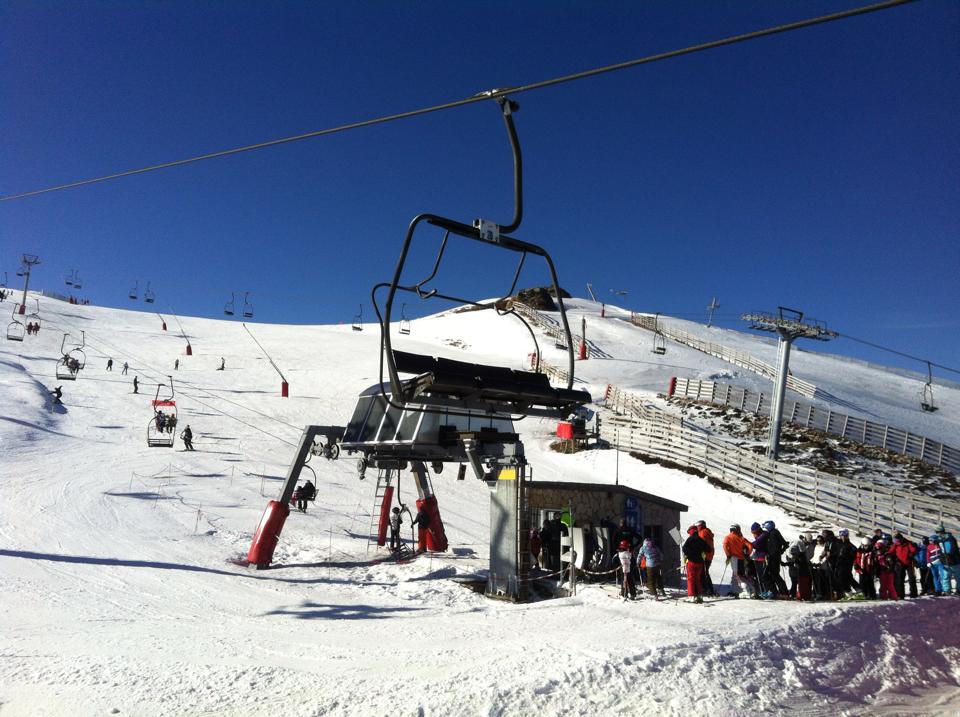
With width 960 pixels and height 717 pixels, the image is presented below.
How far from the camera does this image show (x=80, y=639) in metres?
8.38

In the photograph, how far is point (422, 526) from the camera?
16.7 metres

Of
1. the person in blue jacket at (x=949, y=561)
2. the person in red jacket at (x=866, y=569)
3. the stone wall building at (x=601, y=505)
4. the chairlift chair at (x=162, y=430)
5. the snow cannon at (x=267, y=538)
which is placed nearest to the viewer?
the person in red jacket at (x=866, y=569)

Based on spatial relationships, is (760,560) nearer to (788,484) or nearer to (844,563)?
(844,563)

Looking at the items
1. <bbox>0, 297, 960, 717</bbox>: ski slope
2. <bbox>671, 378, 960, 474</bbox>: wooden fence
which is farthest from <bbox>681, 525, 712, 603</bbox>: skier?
<bbox>671, 378, 960, 474</bbox>: wooden fence

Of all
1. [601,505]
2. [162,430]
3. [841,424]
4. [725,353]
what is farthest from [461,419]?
[725,353]

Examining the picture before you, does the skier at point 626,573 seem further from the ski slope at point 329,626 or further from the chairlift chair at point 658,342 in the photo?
the chairlift chair at point 658,342

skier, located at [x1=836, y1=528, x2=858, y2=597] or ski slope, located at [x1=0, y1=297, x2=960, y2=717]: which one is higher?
skier, located at [x1=836, y1=528, x2=858, y2=597]

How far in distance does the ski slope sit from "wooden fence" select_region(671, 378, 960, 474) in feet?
62.3

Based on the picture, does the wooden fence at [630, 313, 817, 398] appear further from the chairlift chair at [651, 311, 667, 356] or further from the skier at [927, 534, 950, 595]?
the skier at [927, 534, 950, 595]

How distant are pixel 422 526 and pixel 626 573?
6679 millimetres

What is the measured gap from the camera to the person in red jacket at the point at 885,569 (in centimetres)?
1296

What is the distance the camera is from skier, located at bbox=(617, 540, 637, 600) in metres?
11.2

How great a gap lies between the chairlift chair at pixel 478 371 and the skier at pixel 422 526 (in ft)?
25.6

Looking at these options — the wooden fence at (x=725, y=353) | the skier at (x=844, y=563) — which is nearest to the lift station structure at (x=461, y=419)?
the skier at (x=844, y=563)
